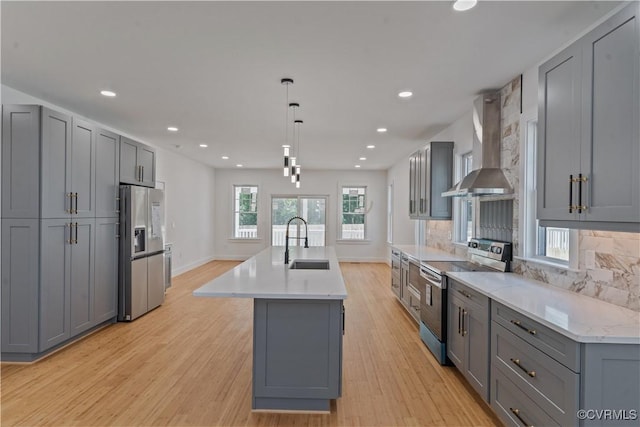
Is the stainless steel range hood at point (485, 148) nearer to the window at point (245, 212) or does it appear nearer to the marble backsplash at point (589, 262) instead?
the marble backsplash at point (589, 262)

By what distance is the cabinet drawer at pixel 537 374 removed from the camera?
64.2 inches

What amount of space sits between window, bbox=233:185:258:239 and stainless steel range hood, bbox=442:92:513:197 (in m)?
7.19

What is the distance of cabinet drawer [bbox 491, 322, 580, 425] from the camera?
64.2 inches

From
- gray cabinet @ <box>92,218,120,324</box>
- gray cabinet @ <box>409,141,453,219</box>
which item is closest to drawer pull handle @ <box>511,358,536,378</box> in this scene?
gray cabinet @ <box>409,141,453,219</box>

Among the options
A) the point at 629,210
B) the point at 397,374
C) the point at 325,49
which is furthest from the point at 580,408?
the point at 325,49

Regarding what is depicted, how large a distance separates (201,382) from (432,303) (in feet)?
7.61

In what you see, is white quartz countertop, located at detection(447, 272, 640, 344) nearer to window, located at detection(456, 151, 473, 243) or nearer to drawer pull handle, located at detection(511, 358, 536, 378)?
drawer pull handle, located at detection(511, 358, 536, 378)

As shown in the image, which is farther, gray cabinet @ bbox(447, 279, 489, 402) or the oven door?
the oven door

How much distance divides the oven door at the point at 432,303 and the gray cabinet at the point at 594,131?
1310 millimetres

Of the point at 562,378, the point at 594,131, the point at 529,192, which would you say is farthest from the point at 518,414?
the point at 529,192

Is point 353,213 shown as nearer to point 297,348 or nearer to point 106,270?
point 106,270

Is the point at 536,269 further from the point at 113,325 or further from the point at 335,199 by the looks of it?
the point at 335,199

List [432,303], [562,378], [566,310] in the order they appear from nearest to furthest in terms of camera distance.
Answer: [562,378]
[566,310]
[432,303]

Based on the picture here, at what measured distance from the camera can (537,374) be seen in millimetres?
1863
